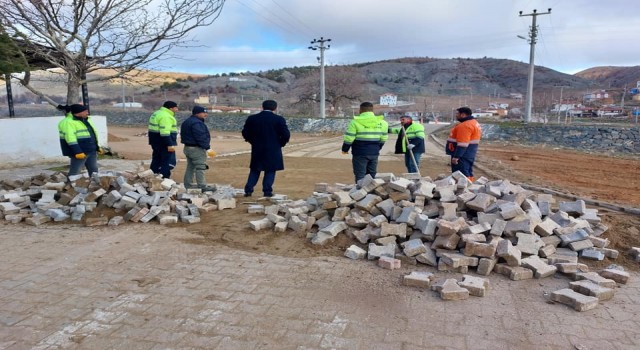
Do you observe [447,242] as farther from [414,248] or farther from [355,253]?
[355,253]

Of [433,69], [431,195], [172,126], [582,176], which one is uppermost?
[433,69]

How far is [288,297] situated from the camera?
380 cm

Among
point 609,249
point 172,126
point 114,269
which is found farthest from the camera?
point 172,126

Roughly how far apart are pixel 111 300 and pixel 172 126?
15.9 feet

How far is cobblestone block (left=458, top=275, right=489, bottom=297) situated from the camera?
381 cm

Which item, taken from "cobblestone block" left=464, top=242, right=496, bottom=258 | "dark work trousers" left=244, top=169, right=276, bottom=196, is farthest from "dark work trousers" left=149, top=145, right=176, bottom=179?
"cobblestone block" left=464, top=242, right=496, bottom=258

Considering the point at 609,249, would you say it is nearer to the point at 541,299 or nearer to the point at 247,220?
the point at 541,299

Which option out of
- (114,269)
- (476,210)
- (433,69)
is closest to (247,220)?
(114,269)

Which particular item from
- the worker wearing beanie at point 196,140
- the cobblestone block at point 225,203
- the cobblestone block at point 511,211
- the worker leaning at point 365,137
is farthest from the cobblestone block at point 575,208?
the worker wearing beanie at point 196,140

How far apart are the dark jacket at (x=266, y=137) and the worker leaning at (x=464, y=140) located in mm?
2785

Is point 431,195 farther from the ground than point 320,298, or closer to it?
farther from the ground

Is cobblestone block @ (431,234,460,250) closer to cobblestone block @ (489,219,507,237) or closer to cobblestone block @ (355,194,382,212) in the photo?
cobblestone block @ (489,219,507,237)

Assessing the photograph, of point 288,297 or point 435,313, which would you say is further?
point 288,297

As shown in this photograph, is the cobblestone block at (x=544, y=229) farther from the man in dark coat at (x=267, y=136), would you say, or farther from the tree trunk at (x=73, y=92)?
the tree trunk at (x=73, y=92)
